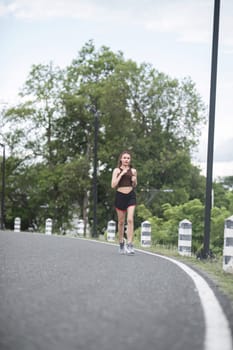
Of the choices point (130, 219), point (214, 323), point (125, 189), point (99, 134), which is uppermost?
point (99, 134)

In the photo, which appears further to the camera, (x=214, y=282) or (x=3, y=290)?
(x=214, y=282)

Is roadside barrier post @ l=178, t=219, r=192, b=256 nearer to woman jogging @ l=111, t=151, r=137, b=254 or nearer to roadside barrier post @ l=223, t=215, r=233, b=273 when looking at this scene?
woman jogging @ l=111, t=151, r=137, b=254

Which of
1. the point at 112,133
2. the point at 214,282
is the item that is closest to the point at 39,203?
the point at 112,133

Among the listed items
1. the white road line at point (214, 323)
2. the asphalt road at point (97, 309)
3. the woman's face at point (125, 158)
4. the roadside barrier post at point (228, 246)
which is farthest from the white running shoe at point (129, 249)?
the white road line at point (214, 323)

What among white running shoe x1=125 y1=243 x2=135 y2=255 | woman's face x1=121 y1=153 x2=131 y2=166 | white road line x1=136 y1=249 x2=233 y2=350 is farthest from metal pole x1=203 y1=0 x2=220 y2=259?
white road line x1=136 y1=249 x2=233 y2=350

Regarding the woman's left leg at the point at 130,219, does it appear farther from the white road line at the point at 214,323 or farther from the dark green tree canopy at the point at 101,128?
the dark green tree canopy at the point at 101,128

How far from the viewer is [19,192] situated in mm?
55156

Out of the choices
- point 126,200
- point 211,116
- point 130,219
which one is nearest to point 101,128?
point 211,116

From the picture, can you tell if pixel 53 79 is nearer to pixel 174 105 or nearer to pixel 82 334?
pixel 174 105

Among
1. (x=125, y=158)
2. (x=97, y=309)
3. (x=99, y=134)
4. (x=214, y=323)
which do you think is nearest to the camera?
(x=214, y=323)

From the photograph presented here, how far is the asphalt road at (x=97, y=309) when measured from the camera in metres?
4.14

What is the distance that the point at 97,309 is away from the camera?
530cm

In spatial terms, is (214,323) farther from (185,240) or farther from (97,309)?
(185,240)

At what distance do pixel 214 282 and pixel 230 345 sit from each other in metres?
3.80
